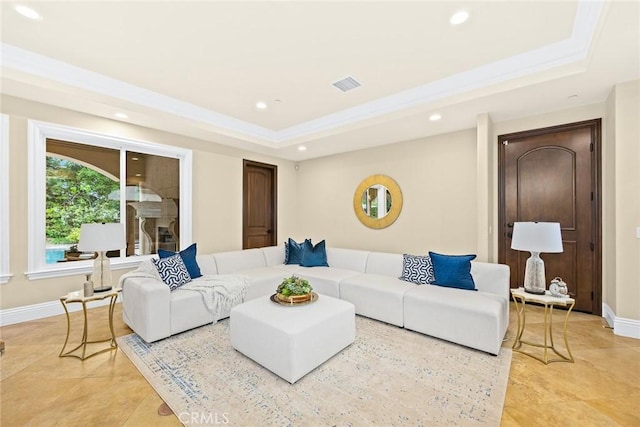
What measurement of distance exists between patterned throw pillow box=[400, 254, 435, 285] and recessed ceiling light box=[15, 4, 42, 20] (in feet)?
13.9

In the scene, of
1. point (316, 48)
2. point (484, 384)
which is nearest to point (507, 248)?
point (484, 384)

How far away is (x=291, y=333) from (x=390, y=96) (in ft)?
10.0

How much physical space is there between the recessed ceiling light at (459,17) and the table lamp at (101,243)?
3416mm

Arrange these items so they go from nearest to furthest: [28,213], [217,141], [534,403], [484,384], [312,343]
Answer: [534,403], [484,384], [312,343], [28,213], [217,141]

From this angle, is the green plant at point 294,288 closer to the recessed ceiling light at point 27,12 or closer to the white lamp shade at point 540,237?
the white lamp shade at point 540,237

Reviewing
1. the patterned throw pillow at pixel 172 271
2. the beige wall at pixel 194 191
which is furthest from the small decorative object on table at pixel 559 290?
the beige wall at pixel 194 191

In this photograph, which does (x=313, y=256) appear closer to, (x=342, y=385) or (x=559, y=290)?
(x=342, y=385)

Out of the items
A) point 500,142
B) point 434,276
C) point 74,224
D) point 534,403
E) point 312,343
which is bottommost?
point 534,403

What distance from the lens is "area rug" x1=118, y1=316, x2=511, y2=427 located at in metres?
1.75

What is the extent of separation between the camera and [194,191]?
4.63 m

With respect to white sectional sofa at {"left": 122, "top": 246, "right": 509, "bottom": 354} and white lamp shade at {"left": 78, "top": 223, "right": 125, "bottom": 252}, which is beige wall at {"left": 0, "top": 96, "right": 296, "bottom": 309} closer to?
white sectional sofa at {"left": 122, "top": 246, "right": 509, "bottom": 354}

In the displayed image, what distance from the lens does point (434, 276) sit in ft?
11.0

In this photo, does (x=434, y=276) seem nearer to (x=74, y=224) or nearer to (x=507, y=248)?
(x=507, y=248)

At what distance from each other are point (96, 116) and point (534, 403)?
210 inches
